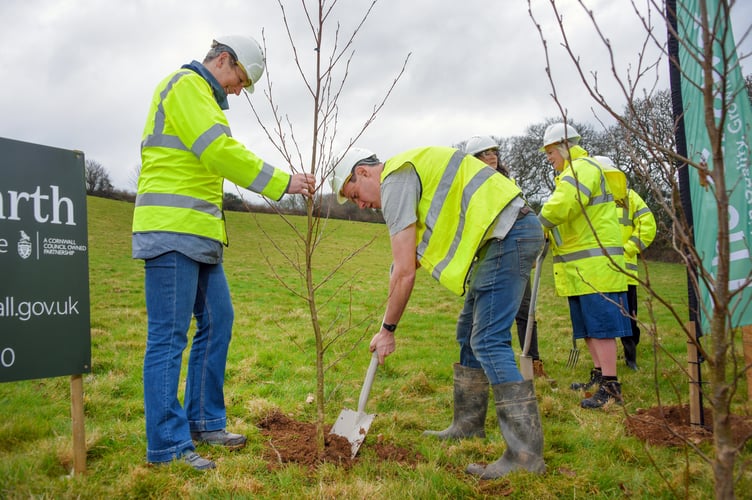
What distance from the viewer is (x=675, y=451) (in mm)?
3211

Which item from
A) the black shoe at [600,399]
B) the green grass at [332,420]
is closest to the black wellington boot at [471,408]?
the green grass at [332,420]

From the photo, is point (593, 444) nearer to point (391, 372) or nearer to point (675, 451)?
point (675, 451)

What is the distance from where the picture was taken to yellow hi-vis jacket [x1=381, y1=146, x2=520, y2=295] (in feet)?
9.55

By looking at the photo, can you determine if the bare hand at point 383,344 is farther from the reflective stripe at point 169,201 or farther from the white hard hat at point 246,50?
the white hard hat at point 246,50

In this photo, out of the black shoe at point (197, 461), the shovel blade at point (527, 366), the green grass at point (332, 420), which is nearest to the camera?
the green grass at point (332, 420)

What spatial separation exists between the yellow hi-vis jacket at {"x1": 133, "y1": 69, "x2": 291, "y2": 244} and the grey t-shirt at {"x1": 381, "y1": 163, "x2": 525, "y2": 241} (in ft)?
2.04

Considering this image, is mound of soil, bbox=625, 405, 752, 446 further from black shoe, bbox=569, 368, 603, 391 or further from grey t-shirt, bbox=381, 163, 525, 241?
grey t-shirt, bbox=381, 163, 525, 241

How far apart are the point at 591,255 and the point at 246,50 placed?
3.30 m

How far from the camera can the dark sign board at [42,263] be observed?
269 cm

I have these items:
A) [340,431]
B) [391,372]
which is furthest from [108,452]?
[391,372]

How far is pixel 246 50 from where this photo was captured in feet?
10.7

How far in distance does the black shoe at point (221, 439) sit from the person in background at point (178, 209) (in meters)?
0.31

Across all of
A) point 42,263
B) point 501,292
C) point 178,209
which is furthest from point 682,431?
point 42,263

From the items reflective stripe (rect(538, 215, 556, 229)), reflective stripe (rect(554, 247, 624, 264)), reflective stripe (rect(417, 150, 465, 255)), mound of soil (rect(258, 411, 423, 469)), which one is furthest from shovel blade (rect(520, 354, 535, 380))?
reflective stripe (rect(417, 150, 465, 255))
